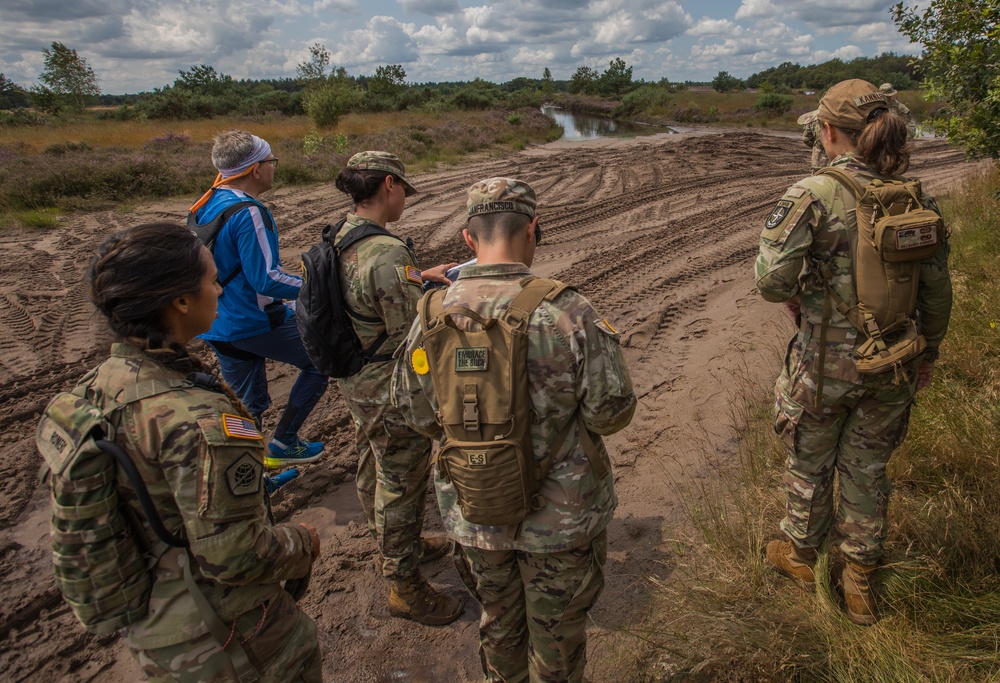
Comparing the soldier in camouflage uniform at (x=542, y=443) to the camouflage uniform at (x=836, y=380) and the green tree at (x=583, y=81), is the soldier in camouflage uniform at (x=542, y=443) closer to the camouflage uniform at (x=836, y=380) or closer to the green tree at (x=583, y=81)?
the camouflage uniform at (x=836, y=380)

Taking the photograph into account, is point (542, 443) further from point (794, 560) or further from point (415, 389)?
point (794, 560)

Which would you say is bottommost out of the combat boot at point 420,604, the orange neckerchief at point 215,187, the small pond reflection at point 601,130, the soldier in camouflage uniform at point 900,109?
the combat boot at point 420,604

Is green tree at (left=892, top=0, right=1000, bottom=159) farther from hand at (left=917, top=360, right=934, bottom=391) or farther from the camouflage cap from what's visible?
the camouflage cap

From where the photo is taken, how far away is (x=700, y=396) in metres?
4.56

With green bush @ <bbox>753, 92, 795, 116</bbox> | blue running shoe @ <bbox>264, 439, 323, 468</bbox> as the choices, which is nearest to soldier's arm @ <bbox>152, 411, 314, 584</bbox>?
blue running shoe @ <bbox>264, 439, 323, 468</bbox>

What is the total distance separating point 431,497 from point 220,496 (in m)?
2.45

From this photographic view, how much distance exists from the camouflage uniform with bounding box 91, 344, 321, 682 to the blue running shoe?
7.79 ft

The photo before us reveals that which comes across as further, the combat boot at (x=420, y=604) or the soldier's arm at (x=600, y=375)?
the combat boot at (x=420, y=604)

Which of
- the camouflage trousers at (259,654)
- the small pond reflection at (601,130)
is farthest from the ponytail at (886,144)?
the small pond reflection at (601,130)

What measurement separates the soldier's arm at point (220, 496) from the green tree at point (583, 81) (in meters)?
55.9

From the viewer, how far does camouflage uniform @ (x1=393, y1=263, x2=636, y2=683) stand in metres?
1.69

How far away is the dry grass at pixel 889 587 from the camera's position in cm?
209

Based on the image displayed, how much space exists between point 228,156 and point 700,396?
3.70 meters

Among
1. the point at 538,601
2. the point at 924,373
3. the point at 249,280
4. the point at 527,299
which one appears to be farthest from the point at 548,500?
the point at 249,280
